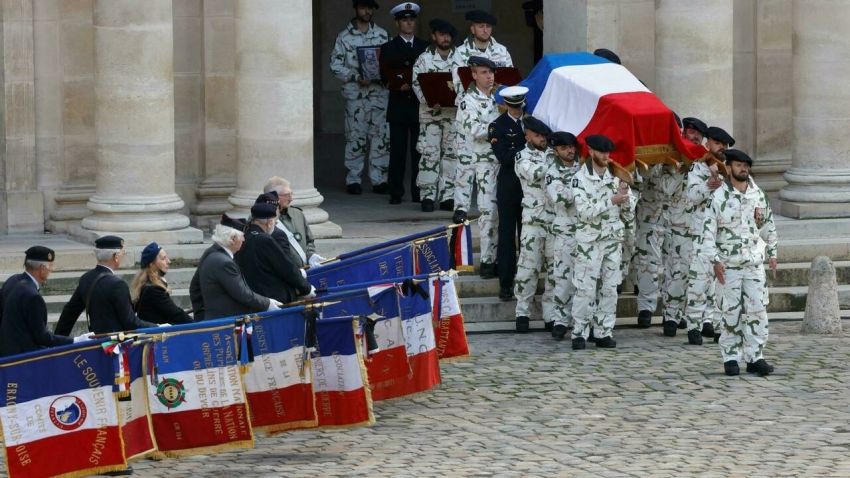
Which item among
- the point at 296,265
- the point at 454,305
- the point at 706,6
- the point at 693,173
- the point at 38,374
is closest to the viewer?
the point at 38,374

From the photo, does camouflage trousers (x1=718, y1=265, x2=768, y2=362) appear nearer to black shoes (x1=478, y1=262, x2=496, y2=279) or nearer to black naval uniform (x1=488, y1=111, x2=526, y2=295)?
black naval uniform (x1=488, y1=111, x2=526, y2=295)

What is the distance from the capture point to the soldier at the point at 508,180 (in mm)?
17953

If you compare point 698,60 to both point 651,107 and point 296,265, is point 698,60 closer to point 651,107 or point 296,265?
point 651,107

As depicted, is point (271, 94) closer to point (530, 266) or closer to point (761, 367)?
point (530, 266)

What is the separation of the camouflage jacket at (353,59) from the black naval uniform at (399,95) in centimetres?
40

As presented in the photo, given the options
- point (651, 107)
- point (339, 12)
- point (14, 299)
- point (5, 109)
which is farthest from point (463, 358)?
point (339, 12)

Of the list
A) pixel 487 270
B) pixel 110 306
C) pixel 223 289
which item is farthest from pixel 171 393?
pixel 487 270

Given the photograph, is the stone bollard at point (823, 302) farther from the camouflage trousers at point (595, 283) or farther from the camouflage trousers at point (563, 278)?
the camouflage trousers at point (563, 278)

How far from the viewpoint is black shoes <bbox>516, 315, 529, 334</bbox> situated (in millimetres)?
17984

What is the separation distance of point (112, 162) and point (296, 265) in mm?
4175

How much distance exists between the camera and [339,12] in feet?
86.0

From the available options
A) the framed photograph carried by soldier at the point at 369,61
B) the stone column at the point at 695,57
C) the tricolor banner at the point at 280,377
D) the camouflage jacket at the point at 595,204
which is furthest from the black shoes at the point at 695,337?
the framed photograph carried by soldier at the point at 369,61

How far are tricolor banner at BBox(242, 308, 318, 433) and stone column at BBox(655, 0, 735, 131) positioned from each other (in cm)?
668

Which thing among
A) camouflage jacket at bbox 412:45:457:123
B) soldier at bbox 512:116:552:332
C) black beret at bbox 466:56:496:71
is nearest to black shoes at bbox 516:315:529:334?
soldier at bbox 512:116:552:332
